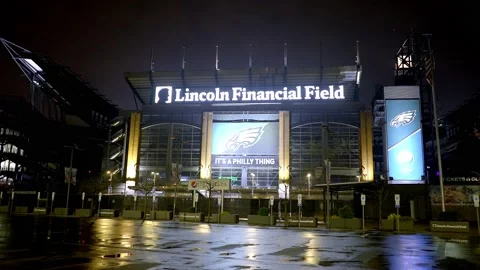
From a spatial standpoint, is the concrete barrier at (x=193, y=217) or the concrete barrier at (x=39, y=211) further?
the concrete barrier at (x=39, y=211)

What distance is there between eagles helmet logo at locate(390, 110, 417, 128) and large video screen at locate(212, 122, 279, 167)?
788 inches

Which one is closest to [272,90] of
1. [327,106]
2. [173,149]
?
[327,106]

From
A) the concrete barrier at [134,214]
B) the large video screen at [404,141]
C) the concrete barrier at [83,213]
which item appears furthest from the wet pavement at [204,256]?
the large video screen at [404,141]

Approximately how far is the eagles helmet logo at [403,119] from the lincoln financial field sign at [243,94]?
10.3m

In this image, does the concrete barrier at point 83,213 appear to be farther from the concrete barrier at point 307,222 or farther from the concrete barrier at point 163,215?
the concrete barrier at point 307,222

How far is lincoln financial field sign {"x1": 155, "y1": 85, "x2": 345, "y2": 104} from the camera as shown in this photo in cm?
7625

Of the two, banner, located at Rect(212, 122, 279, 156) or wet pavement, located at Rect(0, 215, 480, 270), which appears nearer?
wet pavement, located at Rect(0, 215, 480, 270)

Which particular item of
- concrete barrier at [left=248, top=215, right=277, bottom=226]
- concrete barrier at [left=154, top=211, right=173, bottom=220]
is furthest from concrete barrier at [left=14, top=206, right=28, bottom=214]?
concrete barrier at [left=248, top=215, right=277, bottom=226]

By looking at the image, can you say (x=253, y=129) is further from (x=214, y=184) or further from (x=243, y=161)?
(x=214, y=184)

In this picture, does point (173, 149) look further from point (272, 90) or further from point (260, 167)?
point (272, 90)

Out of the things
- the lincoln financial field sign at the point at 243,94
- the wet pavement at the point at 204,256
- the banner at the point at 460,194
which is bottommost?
the wet pavement at the point at 204,256

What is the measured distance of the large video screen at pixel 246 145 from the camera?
238ft

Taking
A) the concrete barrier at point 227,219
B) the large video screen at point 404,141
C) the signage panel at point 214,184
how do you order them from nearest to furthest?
the concrete barrier at point 227,219 < the signage panel at point 214,184 < the large video screen at point 404,141

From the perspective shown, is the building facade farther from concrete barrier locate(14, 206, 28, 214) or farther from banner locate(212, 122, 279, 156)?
concrete barrier locate(14, 206, 28, 214)
